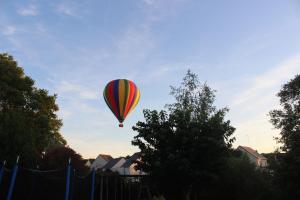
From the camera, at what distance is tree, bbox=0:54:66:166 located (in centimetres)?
2405

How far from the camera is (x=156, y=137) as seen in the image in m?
21.3

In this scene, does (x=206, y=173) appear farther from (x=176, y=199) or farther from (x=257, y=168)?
(x=257, y=168)

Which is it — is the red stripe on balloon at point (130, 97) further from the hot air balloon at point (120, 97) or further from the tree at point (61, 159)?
the tree at point (61, 159)

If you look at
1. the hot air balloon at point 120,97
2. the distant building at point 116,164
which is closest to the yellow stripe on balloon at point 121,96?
the hot air balloon at point 120,97

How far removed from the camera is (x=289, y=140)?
23.9 metres

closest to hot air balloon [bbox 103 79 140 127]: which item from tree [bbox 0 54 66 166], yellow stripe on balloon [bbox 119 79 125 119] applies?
yellow stripe on balloon [bbox 119 79 125 119]

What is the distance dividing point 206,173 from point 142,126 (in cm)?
465

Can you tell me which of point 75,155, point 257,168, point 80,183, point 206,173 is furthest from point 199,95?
point 80,183

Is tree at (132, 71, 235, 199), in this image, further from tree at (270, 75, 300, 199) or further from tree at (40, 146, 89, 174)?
tree at (40, 146, 89, 174)

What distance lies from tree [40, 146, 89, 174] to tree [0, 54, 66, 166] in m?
1.12

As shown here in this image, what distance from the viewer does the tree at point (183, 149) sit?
19859mm

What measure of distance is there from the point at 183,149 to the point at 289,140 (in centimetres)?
761

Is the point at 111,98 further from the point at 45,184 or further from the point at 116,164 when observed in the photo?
the point at 116,164

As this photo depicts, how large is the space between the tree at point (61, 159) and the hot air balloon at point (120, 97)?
685cm
